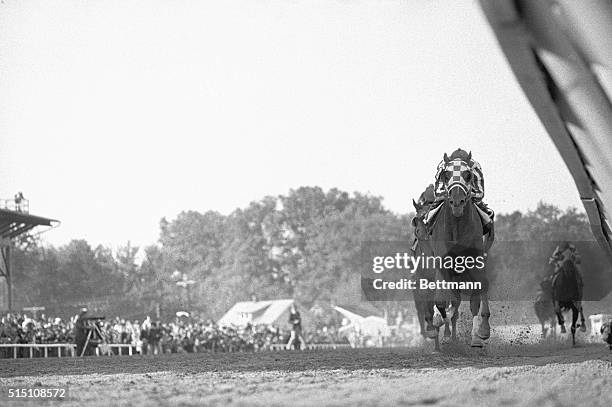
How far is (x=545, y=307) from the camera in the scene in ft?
67.5

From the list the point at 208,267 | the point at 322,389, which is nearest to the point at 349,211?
the point at 208,267

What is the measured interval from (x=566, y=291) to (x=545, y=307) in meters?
0.54

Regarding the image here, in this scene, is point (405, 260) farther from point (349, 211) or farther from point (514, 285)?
point (349, 211)

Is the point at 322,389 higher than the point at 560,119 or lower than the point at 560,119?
lower

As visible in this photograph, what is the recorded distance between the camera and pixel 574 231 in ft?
70.2

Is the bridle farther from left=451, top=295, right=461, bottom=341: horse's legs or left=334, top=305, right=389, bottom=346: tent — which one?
left=334, top=305, right=389, bottom=346: tent

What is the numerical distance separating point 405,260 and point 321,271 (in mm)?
22180

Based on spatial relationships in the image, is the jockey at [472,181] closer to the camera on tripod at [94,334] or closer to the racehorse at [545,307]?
the racehorse at [545,307]

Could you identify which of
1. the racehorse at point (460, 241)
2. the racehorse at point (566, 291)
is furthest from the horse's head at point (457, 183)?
the racehorse at point (566, 291)

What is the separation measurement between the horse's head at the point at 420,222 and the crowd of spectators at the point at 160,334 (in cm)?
1274

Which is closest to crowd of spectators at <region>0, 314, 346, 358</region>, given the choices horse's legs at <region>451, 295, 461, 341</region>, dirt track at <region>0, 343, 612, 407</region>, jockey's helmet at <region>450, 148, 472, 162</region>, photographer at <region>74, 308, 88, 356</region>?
photographer at <region>74, 308, 88, 356</region>

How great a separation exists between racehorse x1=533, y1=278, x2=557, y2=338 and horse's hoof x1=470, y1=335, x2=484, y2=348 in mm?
2907

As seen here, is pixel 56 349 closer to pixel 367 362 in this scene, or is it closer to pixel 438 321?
pixel 438 321

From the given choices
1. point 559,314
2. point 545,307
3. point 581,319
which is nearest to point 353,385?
point 545,307
